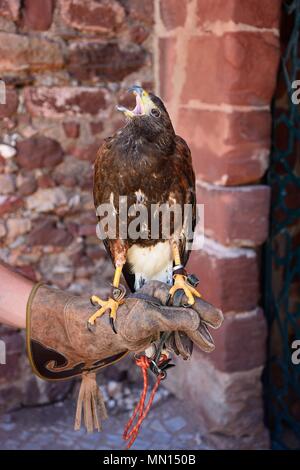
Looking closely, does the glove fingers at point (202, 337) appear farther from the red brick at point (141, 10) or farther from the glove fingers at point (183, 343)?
the red brick at point (141, 10)

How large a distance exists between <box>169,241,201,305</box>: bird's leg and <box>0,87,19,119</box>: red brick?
1243mm

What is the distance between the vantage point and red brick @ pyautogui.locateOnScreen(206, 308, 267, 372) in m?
2.54

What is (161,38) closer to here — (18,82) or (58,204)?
(18,82)

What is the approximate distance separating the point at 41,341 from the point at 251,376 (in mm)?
1276

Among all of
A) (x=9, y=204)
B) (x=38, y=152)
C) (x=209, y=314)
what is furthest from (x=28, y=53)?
(x=209, y=314)

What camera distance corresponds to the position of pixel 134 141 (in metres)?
1.46

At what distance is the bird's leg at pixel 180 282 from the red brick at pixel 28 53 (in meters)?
1.28

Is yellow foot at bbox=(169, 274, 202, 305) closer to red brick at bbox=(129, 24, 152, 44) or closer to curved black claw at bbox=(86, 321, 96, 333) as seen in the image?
curved black claw at bbox=(86, 321, 96, 333)

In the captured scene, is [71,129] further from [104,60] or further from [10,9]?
[10,9]

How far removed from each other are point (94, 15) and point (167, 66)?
0.41m

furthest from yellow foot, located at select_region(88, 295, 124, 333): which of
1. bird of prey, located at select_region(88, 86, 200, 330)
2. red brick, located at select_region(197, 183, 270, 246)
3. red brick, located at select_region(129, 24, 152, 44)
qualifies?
red brick, located at select_region(129, 24, 152, 44)

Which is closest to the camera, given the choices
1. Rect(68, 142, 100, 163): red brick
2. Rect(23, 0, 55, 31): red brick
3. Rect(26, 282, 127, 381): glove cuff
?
Rect(26, 282, 127, 381): glove cuff

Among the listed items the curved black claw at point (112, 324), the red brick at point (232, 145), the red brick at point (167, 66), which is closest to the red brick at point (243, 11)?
the red brick at point (167, 66)

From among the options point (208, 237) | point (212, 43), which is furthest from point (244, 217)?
point (212, 43)
